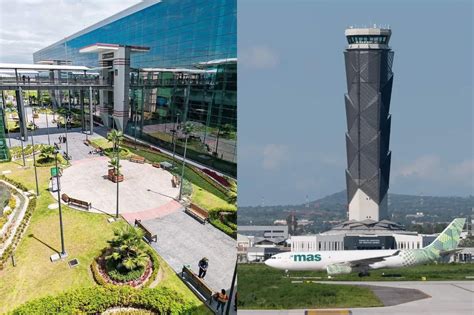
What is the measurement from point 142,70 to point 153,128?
2006 millimetres

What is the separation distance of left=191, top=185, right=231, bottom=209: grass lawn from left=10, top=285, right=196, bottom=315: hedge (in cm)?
288

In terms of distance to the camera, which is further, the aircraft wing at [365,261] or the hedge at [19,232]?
the aircraft wing at [365,261]

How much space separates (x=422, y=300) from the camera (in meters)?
22.7

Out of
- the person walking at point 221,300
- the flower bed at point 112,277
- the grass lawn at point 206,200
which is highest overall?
the grass lawn at point 206,200

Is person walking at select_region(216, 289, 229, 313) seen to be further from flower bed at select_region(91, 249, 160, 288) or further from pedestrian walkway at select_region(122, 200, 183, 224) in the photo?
pedestrian walkway at select_region(122, 200, 183, 224)

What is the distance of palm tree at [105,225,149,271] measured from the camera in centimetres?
1129

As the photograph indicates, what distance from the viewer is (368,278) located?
30.4m

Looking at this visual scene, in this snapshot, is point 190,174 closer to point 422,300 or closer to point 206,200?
point 206,200

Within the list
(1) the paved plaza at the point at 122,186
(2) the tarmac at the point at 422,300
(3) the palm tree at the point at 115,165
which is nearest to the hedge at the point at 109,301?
(1) the paved plaza at the point at 122,186

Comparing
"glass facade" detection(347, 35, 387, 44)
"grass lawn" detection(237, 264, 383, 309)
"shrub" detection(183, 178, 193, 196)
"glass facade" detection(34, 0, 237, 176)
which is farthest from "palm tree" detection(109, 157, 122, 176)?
"glass facade" detection(347, 35, 387, 44)

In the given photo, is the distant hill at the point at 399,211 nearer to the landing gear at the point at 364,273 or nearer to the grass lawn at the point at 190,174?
the landing gear at the point at 364,273

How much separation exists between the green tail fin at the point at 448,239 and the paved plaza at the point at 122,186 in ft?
98.1

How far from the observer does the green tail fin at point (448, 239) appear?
34500 millimetres

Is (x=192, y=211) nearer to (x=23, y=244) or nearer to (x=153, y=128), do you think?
(x=153, y=128)
